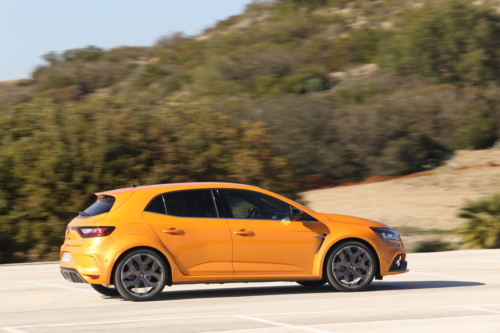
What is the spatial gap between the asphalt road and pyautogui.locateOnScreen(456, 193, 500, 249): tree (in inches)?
250

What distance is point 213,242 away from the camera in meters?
9.32

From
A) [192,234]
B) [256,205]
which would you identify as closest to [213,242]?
[192,234]

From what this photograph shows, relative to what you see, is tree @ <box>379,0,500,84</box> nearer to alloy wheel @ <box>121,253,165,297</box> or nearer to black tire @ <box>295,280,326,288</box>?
black tire @ <box>295,280,326,288</box>

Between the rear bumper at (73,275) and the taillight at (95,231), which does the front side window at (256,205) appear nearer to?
the taillight at (95,231)

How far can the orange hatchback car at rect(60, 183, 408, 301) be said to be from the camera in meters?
9.12

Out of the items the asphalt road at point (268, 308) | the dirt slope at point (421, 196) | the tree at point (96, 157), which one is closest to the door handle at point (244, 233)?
the asphalt road at point (268, 308)

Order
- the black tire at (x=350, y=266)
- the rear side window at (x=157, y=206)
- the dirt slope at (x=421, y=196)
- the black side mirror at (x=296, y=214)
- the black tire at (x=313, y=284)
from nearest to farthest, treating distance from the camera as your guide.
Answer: the rear side window at (x=157, y=206) → the black side mirror at (x=296, y=214) → the black tire at (x=350, y=266) → the black tire at (x=313, y=284) → the dirt slope at (x=421, y=196)

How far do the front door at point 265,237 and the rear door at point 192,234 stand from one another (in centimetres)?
15

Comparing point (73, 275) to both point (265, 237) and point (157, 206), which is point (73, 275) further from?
point (265, 237)

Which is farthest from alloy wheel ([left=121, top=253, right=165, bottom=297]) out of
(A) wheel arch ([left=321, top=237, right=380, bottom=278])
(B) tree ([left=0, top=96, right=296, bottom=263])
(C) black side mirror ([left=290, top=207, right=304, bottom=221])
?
(B) tree ([left=0, top=96, right=296, bottom=263])

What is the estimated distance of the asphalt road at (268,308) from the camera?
7.52 m

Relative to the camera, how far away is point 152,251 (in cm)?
920

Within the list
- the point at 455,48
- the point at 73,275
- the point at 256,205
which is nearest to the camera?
the point at 73,275

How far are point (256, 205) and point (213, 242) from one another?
2.56 ft
